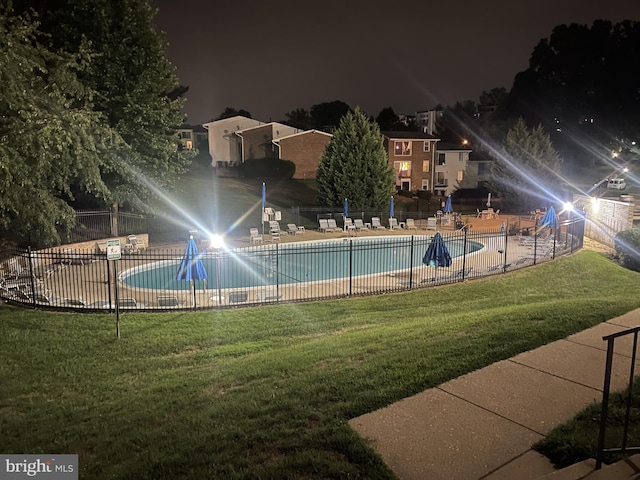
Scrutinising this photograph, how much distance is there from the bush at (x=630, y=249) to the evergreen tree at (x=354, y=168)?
17.5 metres

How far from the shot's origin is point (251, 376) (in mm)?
7457

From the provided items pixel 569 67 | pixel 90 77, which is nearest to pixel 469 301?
pixel 90 77

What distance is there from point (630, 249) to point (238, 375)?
59.1ft

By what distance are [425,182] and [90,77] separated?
38049 mm

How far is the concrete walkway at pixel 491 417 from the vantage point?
4.63m

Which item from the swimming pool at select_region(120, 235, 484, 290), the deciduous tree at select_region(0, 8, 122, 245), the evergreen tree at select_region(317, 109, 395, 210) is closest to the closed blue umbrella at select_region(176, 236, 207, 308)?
the swimming pool at select_region(120, 235, 484, 290)

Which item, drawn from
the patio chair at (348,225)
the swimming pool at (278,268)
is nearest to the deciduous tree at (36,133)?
the swimming pool at (278,268)

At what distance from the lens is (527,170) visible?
42.8 m

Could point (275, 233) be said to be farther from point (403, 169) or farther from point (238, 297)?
point (403, 169)

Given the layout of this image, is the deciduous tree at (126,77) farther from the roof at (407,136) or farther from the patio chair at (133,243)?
the roof at (407,136)

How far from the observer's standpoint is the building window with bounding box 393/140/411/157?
5156 cm

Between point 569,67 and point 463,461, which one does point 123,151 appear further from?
point 569,67

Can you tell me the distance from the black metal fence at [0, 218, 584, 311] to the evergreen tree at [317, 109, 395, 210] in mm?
10261

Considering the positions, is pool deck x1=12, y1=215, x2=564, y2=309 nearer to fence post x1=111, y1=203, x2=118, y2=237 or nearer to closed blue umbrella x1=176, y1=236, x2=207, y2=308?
closed blue umbrella x1=176, y1=236, x2=207, y2=308
